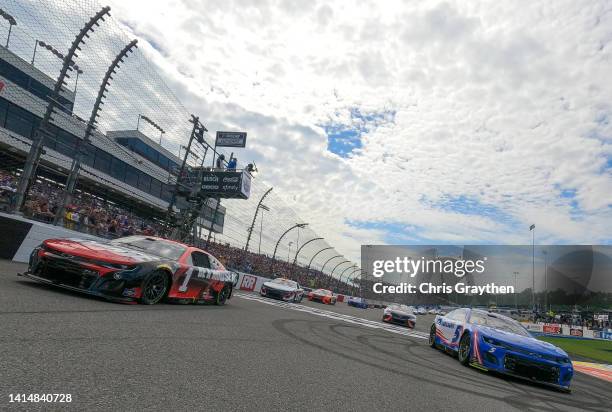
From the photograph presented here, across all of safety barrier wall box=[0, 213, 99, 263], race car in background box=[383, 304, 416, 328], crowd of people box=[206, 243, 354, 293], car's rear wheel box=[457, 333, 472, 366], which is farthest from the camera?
crowd of people box=[206, 243, 354, 293]

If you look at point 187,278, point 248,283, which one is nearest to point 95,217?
point 248,283

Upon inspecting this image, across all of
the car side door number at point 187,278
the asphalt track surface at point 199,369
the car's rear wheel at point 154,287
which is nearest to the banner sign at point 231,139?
the car side door number at point 187,278

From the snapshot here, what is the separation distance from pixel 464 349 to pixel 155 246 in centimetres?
600

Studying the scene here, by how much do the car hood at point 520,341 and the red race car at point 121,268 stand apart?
220 inches

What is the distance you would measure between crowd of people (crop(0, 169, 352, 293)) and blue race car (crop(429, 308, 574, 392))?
11345 millimetres

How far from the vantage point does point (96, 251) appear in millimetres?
6336

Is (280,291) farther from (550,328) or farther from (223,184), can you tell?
(550,328)

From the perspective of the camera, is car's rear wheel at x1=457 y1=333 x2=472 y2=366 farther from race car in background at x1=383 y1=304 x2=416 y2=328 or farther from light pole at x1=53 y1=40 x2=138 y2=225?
light pole at x1=53 y1=40 x2=138 y2=225

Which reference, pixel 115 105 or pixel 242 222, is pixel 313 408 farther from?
pixel 242 222

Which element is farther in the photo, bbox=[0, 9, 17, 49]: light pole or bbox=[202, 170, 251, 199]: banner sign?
bbox=[202, 170, 251, 199]: banner sign

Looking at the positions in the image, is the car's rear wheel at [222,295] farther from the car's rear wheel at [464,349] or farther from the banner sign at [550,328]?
the banner sign at [550,328]

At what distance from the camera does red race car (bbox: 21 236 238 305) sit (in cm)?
609

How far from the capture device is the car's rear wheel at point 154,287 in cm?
685

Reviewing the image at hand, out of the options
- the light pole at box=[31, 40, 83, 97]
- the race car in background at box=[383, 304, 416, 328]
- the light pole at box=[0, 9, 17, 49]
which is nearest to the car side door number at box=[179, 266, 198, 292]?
the light pole at box=[31, 40, 83, 97]
